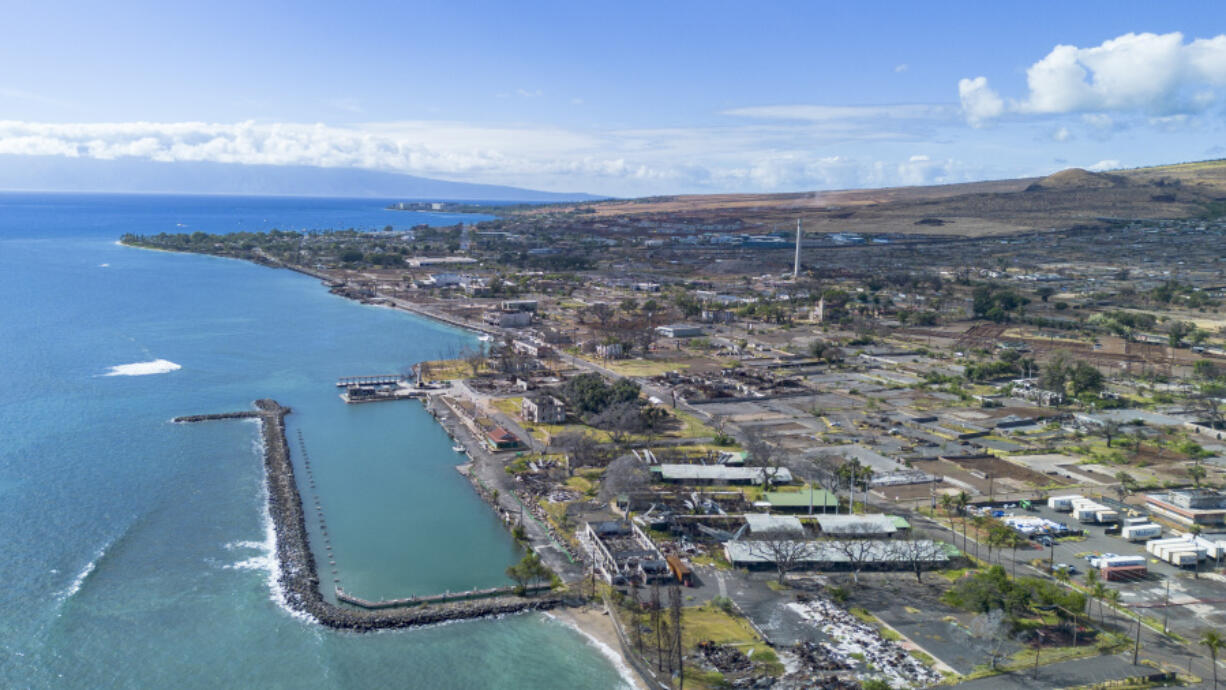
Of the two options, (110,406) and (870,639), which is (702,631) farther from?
(110,406)

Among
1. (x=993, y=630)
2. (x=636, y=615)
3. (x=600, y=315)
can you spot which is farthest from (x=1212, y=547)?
(x=600, y=315)

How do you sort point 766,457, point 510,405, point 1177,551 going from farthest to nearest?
point 510,405 → point 766,457 → point 1177,551

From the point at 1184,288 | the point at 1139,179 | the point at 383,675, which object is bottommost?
the point at 383,675

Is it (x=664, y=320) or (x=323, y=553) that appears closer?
(x=323, y=553)

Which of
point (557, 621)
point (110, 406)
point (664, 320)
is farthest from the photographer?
point (664, 320)

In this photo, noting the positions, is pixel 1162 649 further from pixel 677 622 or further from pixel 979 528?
pixel 677 622

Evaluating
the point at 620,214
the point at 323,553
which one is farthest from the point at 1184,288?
the point at 620,214

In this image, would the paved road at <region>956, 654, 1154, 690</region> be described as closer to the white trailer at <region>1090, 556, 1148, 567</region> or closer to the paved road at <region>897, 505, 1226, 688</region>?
the paved road at <region>897, 505, 1226, 688</region>

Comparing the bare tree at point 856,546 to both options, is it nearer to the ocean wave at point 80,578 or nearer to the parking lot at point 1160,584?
the parking lot at point 1160,584
